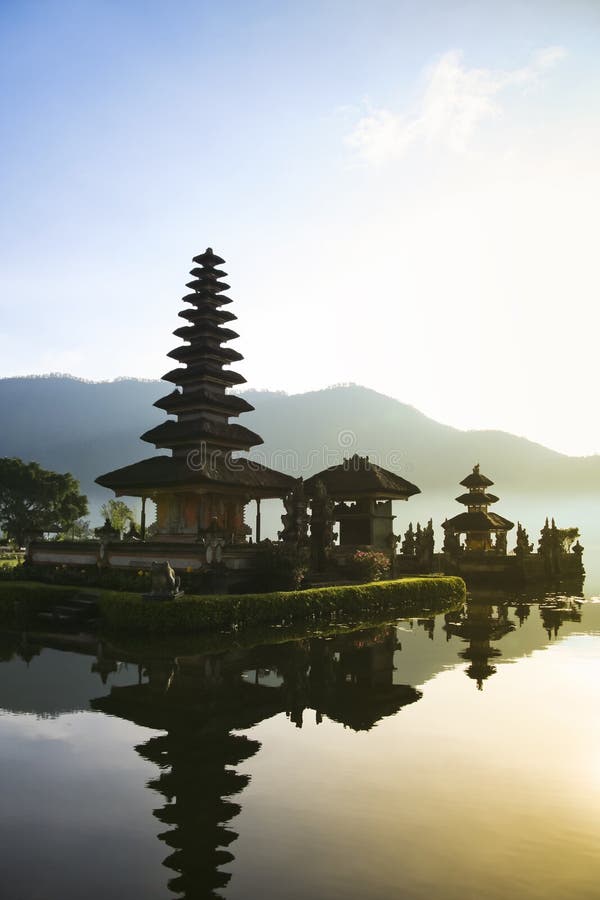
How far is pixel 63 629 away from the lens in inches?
934

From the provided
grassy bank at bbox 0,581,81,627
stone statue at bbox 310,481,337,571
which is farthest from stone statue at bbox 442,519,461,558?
grassy bank at bbox 0,581,81,627

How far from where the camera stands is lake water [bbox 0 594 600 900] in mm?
7055

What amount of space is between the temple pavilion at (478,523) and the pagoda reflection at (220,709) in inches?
1476

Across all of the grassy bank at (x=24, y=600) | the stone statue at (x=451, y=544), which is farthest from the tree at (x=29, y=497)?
the grassy bank at (x=24, y=600)

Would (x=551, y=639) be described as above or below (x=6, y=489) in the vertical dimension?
below

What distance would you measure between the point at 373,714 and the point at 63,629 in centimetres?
1457

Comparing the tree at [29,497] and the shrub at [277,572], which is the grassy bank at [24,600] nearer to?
the shrub at [277,572]

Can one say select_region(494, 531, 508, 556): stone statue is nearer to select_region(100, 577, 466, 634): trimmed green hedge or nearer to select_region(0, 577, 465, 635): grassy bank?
select_region(0, 577, 465, 635): grassy bank

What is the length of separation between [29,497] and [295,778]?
74981 millimetres

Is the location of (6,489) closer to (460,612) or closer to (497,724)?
(460,612)

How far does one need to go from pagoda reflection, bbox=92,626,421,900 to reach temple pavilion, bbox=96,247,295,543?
15.1 metres

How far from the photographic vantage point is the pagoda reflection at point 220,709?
7750 mm

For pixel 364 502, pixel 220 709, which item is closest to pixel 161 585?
pixel 220 709

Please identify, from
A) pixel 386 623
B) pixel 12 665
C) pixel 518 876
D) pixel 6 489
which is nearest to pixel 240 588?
pixel 386 623
